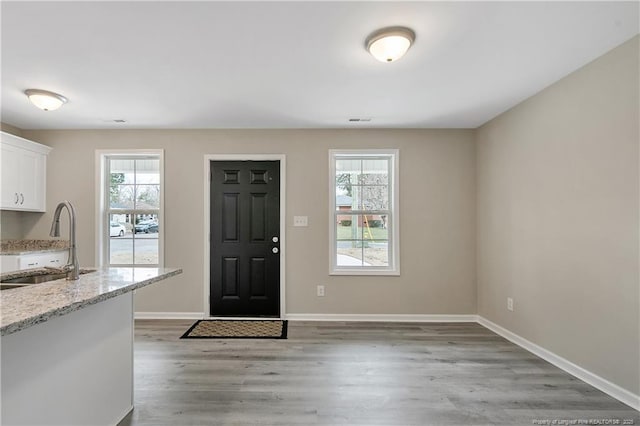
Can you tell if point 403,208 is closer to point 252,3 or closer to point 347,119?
point 347,119

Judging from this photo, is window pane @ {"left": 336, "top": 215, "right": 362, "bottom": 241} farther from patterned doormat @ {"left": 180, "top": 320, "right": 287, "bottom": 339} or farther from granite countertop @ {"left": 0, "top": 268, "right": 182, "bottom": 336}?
granite countertop @ {"left": 0, "top": 268, "right": 182, "bottom": 336}

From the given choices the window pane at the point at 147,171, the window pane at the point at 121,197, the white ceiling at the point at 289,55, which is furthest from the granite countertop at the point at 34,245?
the white ceiling at the point at 289,55

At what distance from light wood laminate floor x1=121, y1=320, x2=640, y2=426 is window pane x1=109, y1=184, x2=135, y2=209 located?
5.54 ft

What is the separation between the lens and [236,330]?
11.2 feet

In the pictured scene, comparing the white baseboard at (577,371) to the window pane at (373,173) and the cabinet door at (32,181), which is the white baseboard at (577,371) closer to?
the window pane at (373,173)

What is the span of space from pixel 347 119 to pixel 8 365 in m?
3.25

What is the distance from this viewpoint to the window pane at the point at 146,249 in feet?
12.9

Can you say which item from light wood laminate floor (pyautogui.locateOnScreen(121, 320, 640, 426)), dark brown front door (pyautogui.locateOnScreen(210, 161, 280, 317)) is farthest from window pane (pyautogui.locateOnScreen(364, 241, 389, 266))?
dark brown front door (pyautogui.locateOnScreen(210, 161, 280, 317))

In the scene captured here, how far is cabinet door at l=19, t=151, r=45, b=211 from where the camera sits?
3.53m

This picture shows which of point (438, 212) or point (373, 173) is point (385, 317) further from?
point (373, 173)

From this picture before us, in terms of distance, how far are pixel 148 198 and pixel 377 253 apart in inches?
120

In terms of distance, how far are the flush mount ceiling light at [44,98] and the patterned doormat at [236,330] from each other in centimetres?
255

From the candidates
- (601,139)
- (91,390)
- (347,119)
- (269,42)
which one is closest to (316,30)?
(269,42)

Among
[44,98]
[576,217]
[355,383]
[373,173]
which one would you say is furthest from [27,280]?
[576,217]
